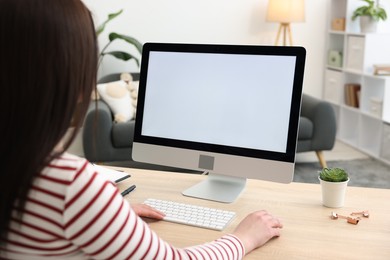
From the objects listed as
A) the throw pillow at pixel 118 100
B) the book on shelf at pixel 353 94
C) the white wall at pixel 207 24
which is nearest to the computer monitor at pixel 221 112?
the throw pillow at pixel 118 100

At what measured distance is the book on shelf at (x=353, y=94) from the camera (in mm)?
4852

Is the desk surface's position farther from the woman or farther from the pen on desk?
the woman

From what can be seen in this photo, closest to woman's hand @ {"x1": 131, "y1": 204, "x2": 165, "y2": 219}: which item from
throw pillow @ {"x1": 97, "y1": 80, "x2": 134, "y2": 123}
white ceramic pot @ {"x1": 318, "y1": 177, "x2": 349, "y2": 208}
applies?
white ceramic pot @ {"x1": 318, "y1": 177, "x2": 349, "y2": 208}

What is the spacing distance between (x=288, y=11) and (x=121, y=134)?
205 centimetres

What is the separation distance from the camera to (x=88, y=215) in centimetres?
79

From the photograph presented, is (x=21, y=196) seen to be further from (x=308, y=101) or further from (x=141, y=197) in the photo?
(x=308, y=101)

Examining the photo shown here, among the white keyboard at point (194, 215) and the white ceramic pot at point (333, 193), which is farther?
the white ceramic pot at point (333, 193)

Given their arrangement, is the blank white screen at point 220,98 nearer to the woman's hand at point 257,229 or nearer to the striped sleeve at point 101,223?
the woman's hand at point 257,229

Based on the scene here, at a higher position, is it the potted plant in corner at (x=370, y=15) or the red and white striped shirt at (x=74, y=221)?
the potted plant in corner at (x=370, y=15)

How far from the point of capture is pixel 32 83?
0.77 meters

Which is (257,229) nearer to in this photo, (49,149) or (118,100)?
(49,149)

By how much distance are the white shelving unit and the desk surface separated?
2968 millimetres

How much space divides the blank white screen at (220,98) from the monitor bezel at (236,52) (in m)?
0.01

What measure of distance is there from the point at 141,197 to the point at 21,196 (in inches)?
28.7
